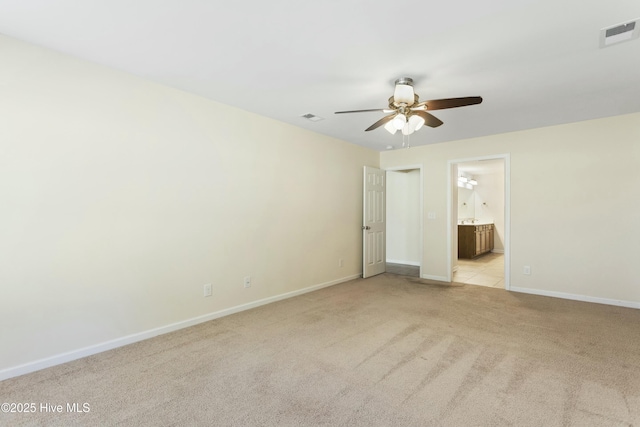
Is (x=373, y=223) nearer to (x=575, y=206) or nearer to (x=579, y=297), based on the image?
(x=575, y=206)

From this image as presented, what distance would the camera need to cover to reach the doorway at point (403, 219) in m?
7.04

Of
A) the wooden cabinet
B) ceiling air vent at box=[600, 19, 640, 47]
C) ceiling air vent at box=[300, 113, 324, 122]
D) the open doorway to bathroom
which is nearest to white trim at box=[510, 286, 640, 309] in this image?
the open doorway to bathroom

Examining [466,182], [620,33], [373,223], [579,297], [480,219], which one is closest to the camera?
[620,33]

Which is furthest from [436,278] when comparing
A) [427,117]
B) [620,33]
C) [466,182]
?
[466,182]

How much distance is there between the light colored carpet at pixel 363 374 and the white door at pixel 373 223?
2.13 meters

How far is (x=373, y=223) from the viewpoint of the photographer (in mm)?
5809

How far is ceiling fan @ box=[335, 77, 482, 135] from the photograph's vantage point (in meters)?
2.59

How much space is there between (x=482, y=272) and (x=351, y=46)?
17.7ft

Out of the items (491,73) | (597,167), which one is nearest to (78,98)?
(491,73)

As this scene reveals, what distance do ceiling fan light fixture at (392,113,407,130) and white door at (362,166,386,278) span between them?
2.70 metres

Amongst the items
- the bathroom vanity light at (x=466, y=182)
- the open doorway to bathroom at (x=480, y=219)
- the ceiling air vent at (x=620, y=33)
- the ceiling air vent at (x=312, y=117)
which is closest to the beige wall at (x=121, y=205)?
the ceiling air vent at (x=312, y=117)

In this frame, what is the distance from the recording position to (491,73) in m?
2.75

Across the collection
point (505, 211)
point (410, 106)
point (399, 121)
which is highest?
point (410, 106)

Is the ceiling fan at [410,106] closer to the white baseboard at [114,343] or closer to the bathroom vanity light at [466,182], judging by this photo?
the white baseboard at [114,343]
